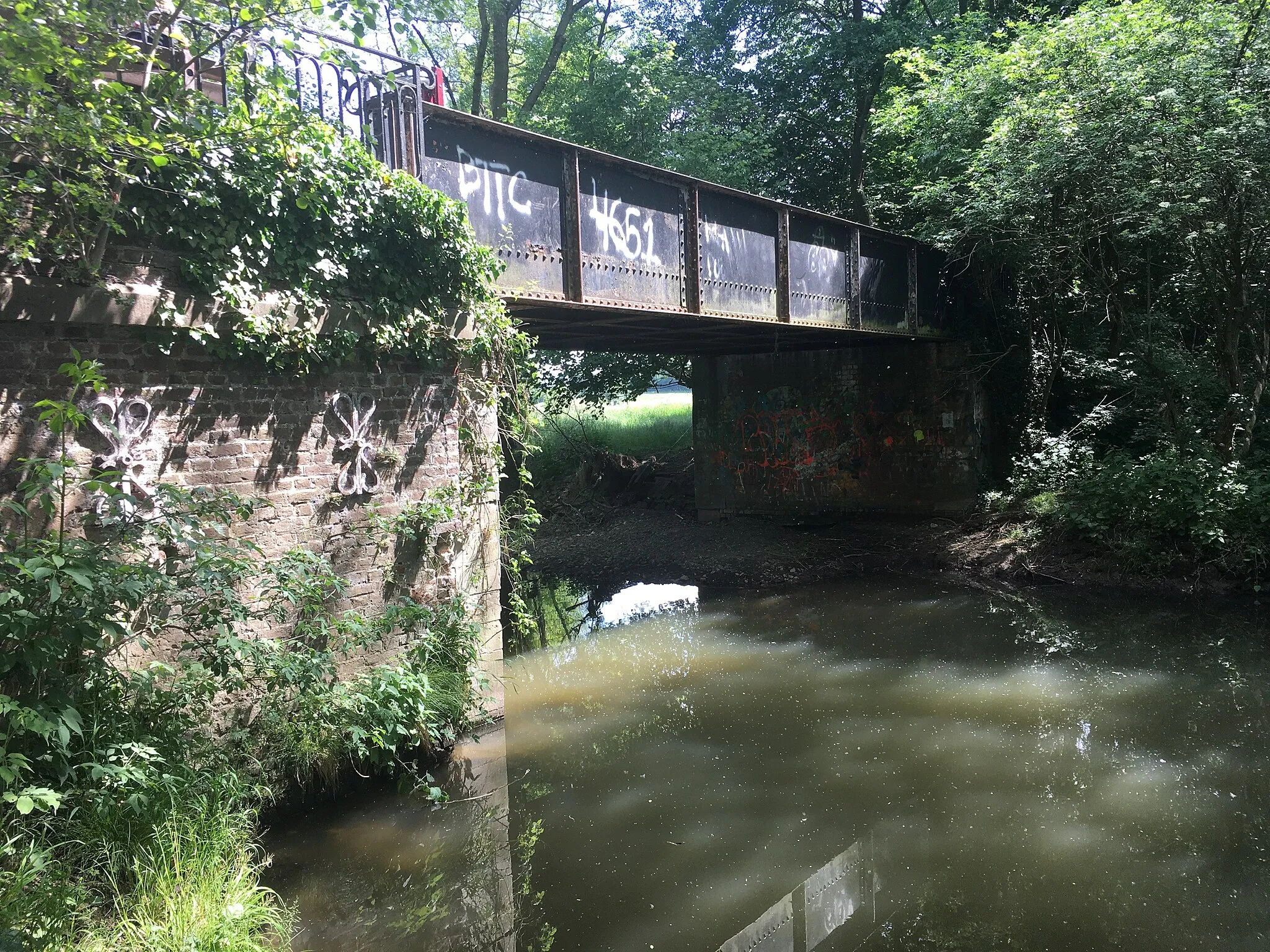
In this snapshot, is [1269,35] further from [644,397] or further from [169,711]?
[644,397]

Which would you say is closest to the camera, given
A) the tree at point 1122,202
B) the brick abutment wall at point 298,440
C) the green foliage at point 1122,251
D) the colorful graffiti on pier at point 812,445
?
the brick abutment wall at point 298,440

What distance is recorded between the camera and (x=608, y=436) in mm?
23078

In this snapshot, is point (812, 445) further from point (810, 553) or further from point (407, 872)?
point (407, 872)

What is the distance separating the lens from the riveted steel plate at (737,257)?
9.80m

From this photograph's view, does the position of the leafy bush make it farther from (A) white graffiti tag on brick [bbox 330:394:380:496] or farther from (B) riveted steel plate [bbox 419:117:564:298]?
(A) white graffiti tag on brick [bbox 330:394:380:496]

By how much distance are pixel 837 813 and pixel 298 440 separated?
14.0 feet

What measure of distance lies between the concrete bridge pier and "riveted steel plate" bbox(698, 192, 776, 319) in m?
4.82

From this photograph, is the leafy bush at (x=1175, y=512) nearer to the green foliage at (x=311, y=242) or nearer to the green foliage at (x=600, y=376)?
the green foliage at (x=311, y=242)

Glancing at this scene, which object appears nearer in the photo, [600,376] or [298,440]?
[298,440]

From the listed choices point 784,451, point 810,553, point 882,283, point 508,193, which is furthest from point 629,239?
point 784,451

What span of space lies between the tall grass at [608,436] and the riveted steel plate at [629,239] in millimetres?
8851

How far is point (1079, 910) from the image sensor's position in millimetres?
4320

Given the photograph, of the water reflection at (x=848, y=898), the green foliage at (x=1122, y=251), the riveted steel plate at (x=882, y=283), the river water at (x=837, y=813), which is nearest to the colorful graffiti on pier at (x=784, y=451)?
the riveted steel plate at (x=882, y=283)

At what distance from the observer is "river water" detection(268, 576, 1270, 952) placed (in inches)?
171
